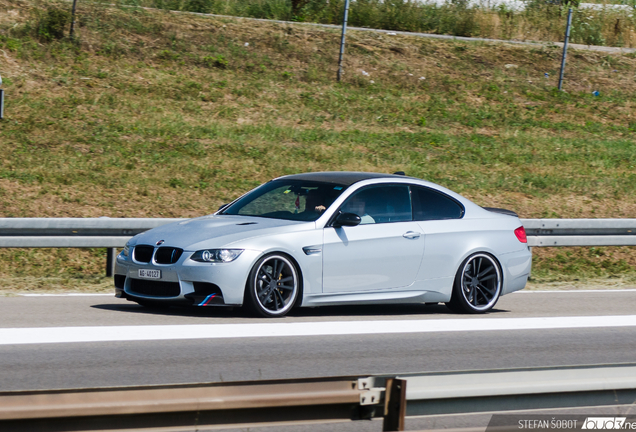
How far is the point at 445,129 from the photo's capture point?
20.2 metres

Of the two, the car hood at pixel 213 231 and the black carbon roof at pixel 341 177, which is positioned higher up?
the black carbon roof at pixel 341 177

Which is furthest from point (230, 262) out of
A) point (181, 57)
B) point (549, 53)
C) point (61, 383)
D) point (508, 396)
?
point (549, 53)

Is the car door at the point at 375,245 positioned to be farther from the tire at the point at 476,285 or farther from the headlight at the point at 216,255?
the headlight at the point at 216,255

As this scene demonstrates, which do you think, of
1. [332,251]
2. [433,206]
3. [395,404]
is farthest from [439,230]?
[395,404]

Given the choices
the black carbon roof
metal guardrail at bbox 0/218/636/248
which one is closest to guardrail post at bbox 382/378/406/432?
the black carbon roof

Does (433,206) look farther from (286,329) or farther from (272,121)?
(272,121)

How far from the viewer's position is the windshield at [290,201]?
28.3 ft

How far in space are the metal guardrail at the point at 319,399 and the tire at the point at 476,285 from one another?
5.60m

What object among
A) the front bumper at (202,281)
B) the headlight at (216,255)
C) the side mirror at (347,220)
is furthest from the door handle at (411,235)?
the headlight at (216,255)

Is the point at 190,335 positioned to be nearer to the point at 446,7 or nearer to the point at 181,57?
the point at 181,57

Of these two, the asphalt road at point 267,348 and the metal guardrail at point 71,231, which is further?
the metal guardrail at point 71,231

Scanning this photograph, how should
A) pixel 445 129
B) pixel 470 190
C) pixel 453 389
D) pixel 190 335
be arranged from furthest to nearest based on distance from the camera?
pixel 445 129, pixel 470 190, pixel 190 335, pixel 453 389

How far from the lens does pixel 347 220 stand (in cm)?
837

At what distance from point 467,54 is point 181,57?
883cm
